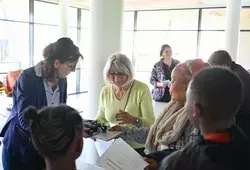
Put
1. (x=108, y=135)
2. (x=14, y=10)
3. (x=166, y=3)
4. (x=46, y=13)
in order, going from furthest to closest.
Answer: (x=166, y=3) < (x=46, y=13) < (x=14, y=10) < (x=108, y=135)

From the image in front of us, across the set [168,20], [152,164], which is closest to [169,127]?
[152,164]

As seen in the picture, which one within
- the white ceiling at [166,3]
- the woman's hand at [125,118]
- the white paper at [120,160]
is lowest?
the white paper at [120,160]

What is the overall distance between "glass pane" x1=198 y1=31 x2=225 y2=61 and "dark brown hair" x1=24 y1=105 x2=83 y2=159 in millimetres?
8727

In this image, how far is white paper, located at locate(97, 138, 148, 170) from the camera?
145 centimetres

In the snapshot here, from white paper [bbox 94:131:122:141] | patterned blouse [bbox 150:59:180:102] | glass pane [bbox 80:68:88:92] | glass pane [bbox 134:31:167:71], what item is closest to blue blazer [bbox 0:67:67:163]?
white paper [bbox 94:131:122:141]

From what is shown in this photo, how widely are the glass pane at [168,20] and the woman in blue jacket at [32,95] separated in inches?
324

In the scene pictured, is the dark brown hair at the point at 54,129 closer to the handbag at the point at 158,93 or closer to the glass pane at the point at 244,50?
the handbag at the point at 158,93

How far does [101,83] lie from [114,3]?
3.28 feet

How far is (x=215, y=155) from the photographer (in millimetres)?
934

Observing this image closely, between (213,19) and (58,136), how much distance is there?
914 centimetres

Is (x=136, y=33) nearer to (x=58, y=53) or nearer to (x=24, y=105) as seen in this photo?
(x=58, y=53)

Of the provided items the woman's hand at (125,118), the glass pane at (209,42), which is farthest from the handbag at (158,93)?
the glass pane at (209,42)

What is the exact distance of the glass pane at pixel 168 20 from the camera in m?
9.61

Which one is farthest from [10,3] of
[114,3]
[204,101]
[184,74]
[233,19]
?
[204,101]
